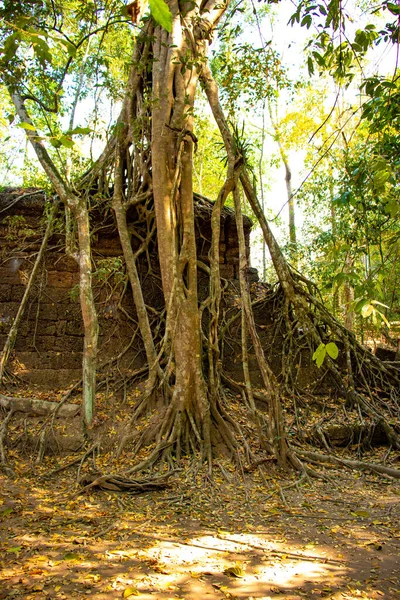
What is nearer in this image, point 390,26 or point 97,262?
point 390,26

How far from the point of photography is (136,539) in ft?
9.28

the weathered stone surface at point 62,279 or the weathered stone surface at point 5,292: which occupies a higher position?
the weathered stone surface at point 62,279

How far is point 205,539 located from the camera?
9.37ft

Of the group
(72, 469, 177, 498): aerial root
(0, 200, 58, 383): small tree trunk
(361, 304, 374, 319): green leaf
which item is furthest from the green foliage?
(0, 200, 58, 383): small tree trunk

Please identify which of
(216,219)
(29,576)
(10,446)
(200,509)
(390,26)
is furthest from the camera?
(216,219)

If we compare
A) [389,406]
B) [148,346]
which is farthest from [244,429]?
[389,406]

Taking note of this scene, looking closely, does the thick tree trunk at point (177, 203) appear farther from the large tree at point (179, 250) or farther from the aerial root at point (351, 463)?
the aerial root at point (351, 463)

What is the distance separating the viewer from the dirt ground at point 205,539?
2.29 m

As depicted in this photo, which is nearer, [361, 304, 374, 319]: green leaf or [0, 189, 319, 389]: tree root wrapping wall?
[361, 304, 374, 319]: green leaf

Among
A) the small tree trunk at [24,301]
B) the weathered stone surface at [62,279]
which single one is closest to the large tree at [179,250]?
the small tree trunk at [24,301]

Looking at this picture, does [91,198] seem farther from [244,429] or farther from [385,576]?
[385,576]

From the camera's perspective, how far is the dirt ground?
2.29 metres

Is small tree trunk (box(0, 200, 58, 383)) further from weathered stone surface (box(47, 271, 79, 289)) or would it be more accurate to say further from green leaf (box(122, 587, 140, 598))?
green leaf (box(122, 587, 140, 598))

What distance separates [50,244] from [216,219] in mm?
2179
